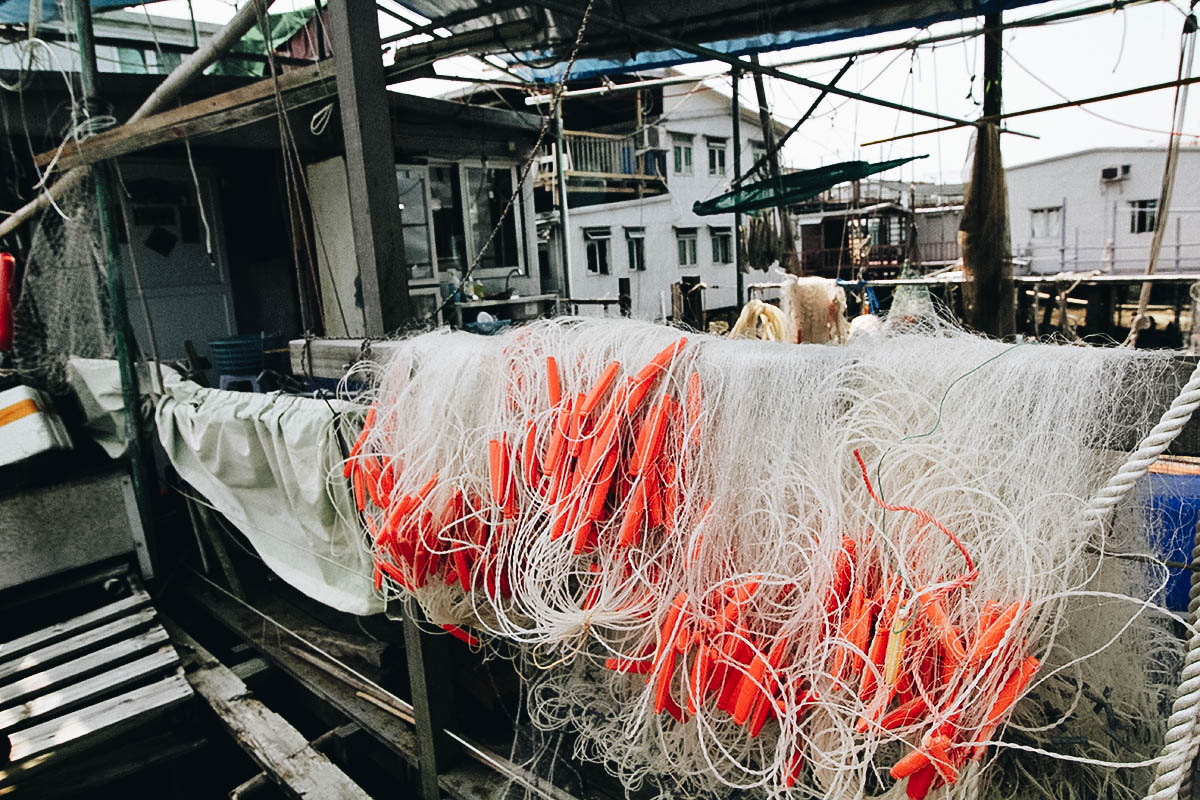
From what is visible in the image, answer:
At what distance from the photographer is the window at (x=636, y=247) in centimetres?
2638

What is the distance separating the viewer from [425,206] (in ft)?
32.0

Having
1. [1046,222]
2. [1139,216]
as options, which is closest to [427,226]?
[1139,216]

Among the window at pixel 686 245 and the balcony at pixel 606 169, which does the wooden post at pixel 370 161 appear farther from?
the window at pixel 686 245

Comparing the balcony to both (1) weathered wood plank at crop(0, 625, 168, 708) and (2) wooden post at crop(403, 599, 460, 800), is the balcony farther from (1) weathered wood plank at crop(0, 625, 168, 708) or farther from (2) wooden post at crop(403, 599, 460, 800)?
(2) wooden post at crop(403, 599, 460, 800)

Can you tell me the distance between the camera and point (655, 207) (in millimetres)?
27234

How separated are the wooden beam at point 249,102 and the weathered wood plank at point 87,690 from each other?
3.71 meters

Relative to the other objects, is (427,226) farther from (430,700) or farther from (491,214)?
(430,700)

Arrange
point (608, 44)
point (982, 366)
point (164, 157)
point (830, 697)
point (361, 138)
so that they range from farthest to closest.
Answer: point (164, 157) < point (608, 44) < point (361, 138) < point (982, 366) < point (830, 697)

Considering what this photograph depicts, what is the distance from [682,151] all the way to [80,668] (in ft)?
90.4

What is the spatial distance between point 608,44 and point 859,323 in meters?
4.93

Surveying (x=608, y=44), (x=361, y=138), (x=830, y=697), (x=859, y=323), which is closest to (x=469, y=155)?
(x=608, y=44)

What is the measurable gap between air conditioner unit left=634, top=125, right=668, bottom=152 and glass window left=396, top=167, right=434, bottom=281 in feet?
60.7

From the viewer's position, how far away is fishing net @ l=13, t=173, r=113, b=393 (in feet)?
20.1

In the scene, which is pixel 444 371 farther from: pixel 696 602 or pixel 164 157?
pixel 164 157
